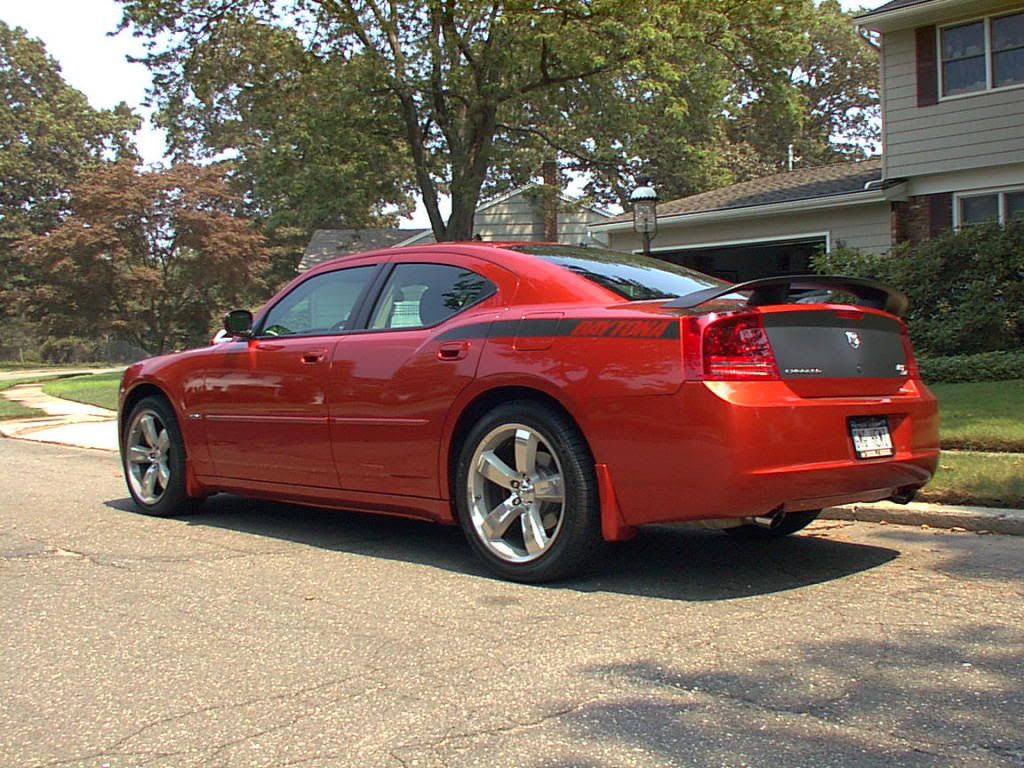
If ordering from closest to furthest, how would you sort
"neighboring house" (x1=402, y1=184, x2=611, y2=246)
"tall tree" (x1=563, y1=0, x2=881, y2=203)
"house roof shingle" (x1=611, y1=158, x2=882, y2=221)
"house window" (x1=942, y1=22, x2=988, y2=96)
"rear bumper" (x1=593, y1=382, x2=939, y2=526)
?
"rear bumper" (x1=593, y1=382, x2=939, y2=526) < "house window" (x1=942, y1=22, x2=988, y2=96) < "house roof shingle" (x1=611, y1=158, x2=882, y2=221) < "tall tree" (x1=563, y1=0, x2=881, y2=203) < "neighboring house" (x1=402, y1=184, x2=611, y2=246)

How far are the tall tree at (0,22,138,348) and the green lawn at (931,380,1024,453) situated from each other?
5265 cm

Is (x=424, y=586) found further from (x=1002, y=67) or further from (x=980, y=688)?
(x=1002, y=67)

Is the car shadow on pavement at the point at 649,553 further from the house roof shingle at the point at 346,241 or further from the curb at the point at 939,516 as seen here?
the house roof shingle at the point at 346,241

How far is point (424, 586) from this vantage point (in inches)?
186

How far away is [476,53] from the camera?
886 inches

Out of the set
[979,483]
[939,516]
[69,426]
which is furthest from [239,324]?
[69,426]

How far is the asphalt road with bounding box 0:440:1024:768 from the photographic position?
9.55 ft

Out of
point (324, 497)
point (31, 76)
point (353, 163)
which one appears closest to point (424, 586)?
point (324, 497)

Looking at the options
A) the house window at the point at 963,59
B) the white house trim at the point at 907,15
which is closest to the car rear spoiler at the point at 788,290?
the white house trim at the point at 907,15

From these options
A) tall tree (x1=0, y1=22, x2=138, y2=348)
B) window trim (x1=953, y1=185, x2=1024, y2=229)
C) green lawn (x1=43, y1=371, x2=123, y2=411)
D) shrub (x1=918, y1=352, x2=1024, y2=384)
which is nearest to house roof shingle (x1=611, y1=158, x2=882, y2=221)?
window trim (x1=953, y1=185, x2=1024, y2=229)

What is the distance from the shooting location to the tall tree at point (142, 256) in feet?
121

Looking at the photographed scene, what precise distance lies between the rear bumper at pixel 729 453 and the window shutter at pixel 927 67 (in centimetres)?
1354

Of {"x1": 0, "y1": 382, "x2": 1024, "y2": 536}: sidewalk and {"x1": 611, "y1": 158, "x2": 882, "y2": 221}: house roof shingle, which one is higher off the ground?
{"x1": 611, "y1": 158, "x2": 882, "y2": 221}: house roof shingle

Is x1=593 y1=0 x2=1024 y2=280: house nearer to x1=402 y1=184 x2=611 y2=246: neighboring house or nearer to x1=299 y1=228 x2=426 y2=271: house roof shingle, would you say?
x1=402 y1=184 x2=611 y2=246: neighboring house
